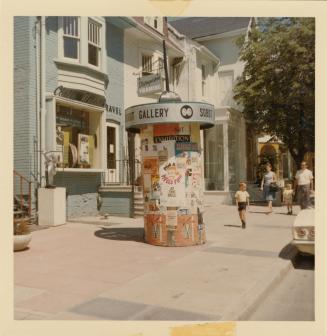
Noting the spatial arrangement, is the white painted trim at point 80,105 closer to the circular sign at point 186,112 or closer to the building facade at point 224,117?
the circular sign at point 186,112

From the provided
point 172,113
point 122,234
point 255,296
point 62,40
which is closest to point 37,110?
point 62,40

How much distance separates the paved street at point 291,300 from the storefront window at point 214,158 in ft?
46.0

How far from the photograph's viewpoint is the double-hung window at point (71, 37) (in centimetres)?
1290

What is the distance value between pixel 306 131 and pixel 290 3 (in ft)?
41.4

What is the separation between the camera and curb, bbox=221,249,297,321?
4766 millimetres

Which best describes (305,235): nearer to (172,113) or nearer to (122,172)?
(172,113)

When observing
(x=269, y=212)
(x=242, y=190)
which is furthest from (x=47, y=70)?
(x=269, y=212)

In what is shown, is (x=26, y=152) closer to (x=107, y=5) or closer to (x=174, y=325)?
(x=107, y=5)

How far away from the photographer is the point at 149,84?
15.8 metres

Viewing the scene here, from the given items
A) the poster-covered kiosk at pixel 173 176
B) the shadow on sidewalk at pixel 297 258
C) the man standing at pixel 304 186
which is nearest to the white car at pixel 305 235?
the shadow on sidewalk at pixel 297 258

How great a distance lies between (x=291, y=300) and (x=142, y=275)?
2170mm

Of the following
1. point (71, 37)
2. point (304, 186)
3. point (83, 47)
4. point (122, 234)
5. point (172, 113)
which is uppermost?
point (71, 37)

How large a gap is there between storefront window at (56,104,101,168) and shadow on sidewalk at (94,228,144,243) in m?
2.80

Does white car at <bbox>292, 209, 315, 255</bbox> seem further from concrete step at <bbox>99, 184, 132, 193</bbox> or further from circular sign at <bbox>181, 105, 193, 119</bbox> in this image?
concrete step at <bbox>99, 184, 132, 193</bbox>
